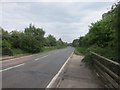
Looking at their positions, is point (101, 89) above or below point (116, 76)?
below

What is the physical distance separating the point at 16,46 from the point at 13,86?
3501 cm

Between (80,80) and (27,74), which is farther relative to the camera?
(27,74)

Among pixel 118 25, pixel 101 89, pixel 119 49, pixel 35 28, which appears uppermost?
pixel 35 28

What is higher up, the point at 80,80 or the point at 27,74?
the point at 27,74

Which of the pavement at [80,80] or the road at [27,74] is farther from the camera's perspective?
the road at [27,74]

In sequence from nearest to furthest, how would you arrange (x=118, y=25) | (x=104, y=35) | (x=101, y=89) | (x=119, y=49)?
(x=118, y=25) → (x=119, y=49) → (x=101, y=89) → (x=104, y=35)

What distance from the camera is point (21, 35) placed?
45250 mm

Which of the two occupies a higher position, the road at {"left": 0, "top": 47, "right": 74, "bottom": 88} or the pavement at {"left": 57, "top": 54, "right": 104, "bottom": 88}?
the road at {"left": 0, "top": 47, "right": 74, "bottom": 88}

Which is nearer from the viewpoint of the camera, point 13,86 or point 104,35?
point 13,86

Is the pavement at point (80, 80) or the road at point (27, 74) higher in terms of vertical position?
the road at point (27, 74)

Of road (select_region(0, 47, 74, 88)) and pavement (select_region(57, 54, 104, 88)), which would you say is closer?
pavement (select_region(57, 54, 104, 88))

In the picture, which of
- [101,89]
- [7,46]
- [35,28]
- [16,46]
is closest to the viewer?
[101,89]

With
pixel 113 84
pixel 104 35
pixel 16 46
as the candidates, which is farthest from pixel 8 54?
pixel 113 84

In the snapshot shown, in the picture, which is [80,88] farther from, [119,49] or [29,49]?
[29,49]
